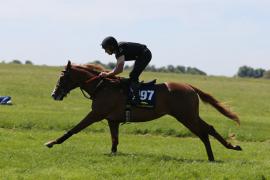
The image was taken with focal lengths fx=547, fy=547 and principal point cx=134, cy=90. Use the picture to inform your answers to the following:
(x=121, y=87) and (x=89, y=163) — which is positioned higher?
(x=121, y=87)

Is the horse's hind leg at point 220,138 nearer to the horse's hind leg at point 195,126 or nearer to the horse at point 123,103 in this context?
the horse at point 123,103

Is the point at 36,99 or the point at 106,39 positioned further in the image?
the point at 36,99

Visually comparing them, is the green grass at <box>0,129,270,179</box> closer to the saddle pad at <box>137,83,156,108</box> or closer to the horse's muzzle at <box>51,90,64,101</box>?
the horse's muzzle at <box>51,90,64,101</box>

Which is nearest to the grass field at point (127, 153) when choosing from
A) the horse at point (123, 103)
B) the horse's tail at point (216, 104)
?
the horse's tail at point (216, 104)

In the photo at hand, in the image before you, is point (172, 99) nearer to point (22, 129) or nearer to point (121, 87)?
point (121, 87)

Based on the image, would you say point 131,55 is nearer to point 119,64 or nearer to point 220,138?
point 119,64

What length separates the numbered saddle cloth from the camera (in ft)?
45.8

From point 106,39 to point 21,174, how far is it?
169 inches

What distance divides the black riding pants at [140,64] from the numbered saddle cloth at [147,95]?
11.0 inches

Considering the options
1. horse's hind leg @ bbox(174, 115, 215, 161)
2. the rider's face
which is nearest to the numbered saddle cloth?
horse's hind leg @ bbox(174, 115, 215, 161)

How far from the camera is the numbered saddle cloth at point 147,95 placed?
45.8ft

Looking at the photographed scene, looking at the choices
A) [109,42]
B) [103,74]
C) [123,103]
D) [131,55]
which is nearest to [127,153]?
[123,103]

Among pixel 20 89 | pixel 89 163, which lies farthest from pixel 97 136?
pixel 20 89

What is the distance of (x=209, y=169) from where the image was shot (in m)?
12.0
